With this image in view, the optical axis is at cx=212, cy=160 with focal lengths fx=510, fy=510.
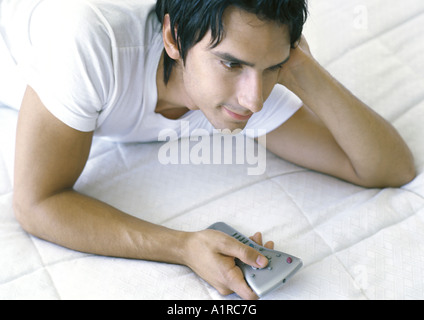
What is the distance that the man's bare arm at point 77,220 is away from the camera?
89cm

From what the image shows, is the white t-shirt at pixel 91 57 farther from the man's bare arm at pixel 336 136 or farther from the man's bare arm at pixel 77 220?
the man's bare arm at pixel 336 136

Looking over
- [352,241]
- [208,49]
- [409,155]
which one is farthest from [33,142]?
[409,155]

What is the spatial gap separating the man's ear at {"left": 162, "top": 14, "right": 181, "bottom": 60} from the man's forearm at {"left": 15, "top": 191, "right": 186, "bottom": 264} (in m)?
0.33

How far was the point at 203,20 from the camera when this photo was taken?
845 mm

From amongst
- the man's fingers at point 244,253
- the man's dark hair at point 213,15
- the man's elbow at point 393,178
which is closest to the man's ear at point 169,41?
the man's dark hair at point 213,15

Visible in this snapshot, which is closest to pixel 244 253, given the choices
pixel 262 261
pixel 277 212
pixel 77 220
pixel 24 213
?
pixel 262 261

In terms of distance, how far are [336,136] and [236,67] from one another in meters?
0.35

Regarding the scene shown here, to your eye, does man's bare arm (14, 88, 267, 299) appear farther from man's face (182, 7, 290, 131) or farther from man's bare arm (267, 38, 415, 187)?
man's bare arm (267, 38, 415, 187)

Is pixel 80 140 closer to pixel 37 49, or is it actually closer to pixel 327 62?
pixel 37 49

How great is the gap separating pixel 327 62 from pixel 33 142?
81 centimetres

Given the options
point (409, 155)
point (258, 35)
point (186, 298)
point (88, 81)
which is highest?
point (258, 35)

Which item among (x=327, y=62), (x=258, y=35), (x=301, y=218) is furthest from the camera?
(x=327, y=62)

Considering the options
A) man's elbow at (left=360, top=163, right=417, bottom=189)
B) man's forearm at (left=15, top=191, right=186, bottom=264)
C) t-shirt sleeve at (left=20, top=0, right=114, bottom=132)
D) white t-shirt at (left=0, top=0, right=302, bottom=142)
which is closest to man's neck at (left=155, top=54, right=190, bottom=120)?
white t-shirt at (left=0, top=0, right=302, bottom=142)

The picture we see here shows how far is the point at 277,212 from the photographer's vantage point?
3.43ft
